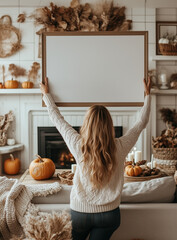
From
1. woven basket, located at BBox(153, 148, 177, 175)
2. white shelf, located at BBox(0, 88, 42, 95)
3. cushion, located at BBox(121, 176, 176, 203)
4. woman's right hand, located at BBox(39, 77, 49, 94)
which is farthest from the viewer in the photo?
white shelf, located at BBox(0, 88, 42, 95)

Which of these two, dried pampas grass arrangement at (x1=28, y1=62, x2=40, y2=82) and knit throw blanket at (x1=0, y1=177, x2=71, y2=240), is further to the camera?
dried pampas grass arrangement at (x1=28, y1=62, x2=40, y2=82)

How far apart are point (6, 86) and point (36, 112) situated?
0.62 meters

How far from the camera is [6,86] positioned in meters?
4.74

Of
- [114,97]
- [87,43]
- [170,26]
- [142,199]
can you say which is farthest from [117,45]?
[170,26]

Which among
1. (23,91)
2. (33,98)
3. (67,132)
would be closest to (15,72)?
(23,91)

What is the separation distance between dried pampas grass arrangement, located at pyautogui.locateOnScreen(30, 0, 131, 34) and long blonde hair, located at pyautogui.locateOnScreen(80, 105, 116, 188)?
3528 mm

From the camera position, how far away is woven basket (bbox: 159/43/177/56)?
4793 mm

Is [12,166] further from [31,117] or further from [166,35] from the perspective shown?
[166,35]

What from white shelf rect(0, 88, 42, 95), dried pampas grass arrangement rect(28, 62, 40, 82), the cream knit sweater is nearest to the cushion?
the cream knit sweater

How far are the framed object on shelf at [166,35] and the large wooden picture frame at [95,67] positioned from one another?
9.60ft

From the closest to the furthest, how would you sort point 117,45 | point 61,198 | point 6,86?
point 61,198 → point 117,45 → point 6,86

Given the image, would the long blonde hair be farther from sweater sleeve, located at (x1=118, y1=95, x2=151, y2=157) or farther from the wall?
the wall

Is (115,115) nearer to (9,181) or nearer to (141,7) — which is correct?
(141,7)

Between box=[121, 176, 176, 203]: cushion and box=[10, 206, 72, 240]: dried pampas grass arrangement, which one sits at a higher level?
box=[10, 206, 72, 240]: dried pampas grass arrangement
